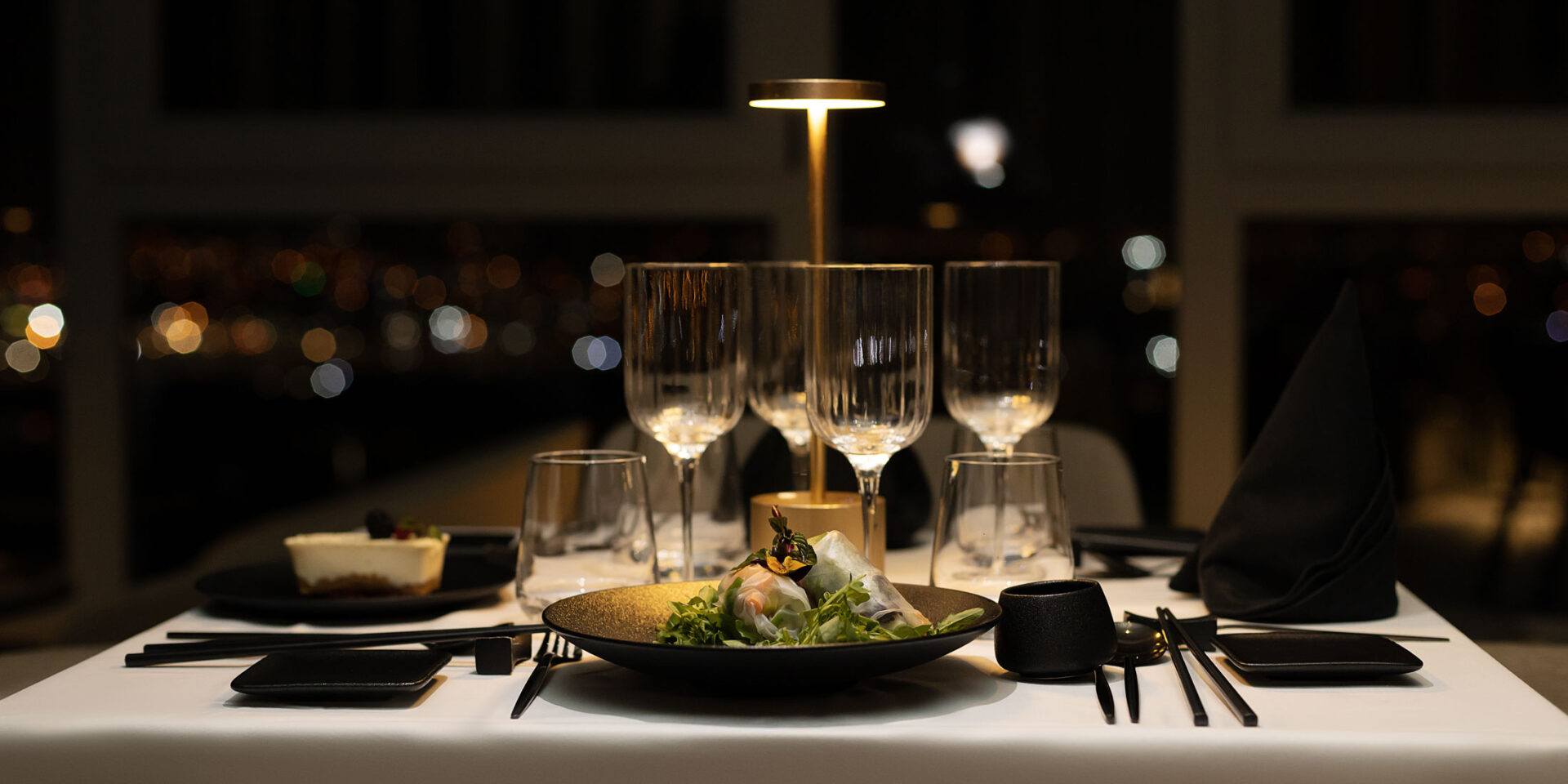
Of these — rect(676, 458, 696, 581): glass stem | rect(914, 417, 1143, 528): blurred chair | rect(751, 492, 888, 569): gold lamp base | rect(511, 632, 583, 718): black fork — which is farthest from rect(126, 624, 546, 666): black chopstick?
rect(914, 417, 1143, 528): blurred chair

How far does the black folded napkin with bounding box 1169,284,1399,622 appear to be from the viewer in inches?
41.9

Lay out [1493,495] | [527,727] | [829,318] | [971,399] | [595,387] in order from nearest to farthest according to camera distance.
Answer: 1. [527,727]
2. [829,318]
3. [971,399]
4. [1493,495]
5. [595,387]

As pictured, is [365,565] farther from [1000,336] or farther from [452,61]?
[452,61]

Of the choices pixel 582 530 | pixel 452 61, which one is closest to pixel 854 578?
pixel 582 530

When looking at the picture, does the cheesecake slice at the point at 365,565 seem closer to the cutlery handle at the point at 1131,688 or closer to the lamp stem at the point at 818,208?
the lamp stem at the point at 818,208

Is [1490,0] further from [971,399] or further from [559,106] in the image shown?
[971,399]

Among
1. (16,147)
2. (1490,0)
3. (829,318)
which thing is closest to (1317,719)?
(829,318)

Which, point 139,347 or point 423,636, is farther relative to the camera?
point 139,347

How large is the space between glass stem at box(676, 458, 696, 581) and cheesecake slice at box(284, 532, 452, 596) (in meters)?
0.19

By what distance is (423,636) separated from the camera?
97 centimetres

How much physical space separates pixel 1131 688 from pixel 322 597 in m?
0.63

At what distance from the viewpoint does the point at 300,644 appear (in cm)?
95

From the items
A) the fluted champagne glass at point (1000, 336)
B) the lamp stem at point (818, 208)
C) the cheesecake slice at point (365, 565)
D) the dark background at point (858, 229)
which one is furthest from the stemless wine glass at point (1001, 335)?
the dark background at point (858, 229)

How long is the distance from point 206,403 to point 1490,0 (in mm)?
3045
